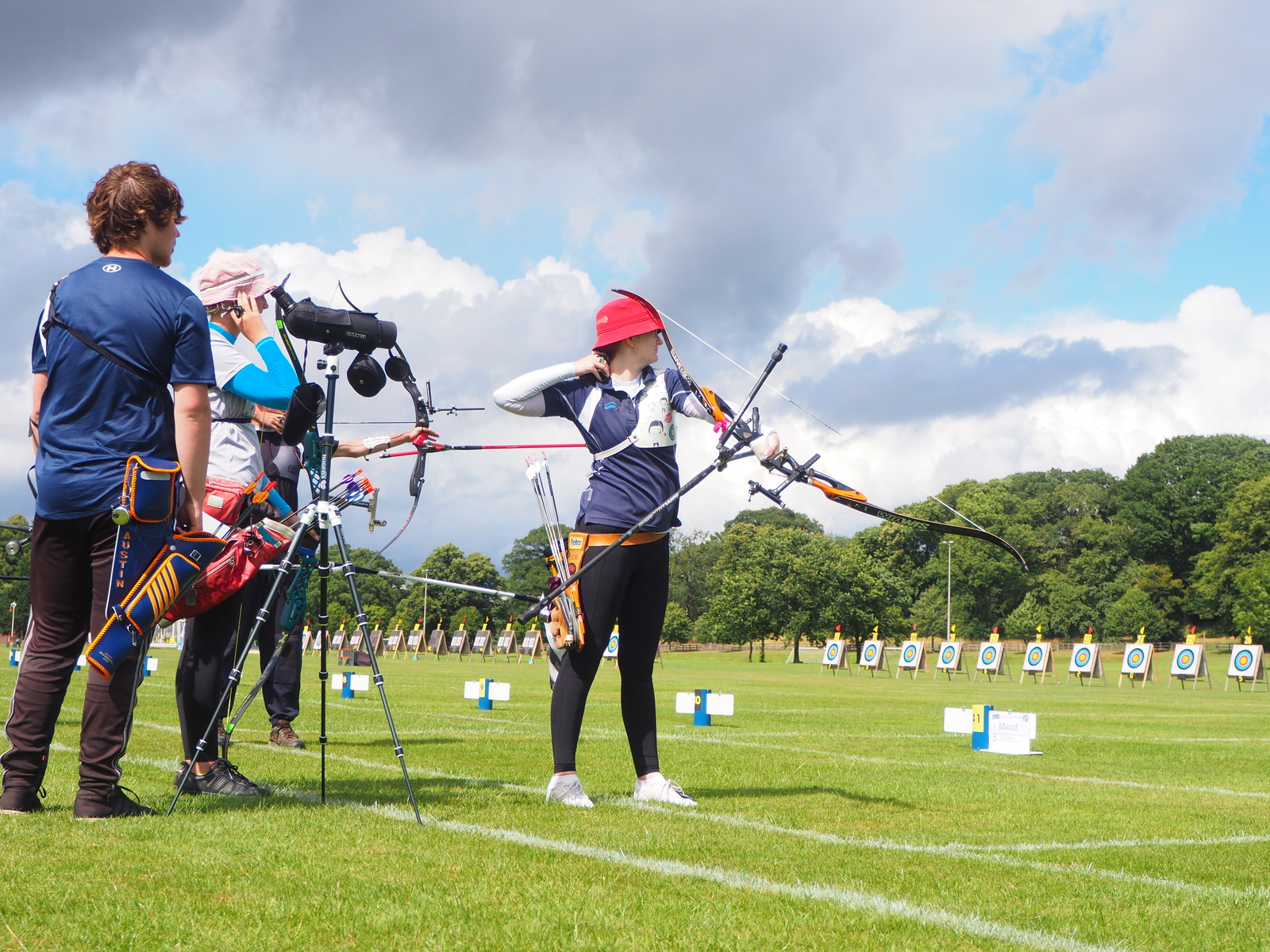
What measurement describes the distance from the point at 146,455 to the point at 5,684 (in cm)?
1386

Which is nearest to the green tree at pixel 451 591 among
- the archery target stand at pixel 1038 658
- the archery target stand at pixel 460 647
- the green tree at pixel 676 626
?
the green tree at pixel 676 626

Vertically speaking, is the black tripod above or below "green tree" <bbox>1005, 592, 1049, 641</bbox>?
above

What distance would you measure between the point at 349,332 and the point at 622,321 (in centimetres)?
137

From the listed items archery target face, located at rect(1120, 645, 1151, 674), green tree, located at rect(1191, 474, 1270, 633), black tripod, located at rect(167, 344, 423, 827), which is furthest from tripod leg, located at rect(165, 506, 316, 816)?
green tree, located at rect(1191, 474, 1270, 633)

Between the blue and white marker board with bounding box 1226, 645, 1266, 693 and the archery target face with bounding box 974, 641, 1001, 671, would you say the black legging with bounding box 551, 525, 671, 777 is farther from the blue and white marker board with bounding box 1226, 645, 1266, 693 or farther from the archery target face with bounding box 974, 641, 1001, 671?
the archery target face with bounding box 974, 641, 1001, 671

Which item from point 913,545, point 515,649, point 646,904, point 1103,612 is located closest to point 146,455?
point 646,904

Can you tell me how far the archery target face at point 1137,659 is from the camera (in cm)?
3550

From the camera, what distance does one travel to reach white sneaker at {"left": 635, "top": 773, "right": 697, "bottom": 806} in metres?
5.83

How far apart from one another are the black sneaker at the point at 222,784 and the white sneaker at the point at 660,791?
1.75m

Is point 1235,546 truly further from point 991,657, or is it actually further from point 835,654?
point 991,657

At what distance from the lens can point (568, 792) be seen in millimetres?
5691

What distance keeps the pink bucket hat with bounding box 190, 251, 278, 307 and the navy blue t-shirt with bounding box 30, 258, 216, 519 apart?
1062 mm

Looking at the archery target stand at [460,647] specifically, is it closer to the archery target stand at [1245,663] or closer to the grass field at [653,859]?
the archery target stand at [1245,663]

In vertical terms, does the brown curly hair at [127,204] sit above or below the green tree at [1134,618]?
above
